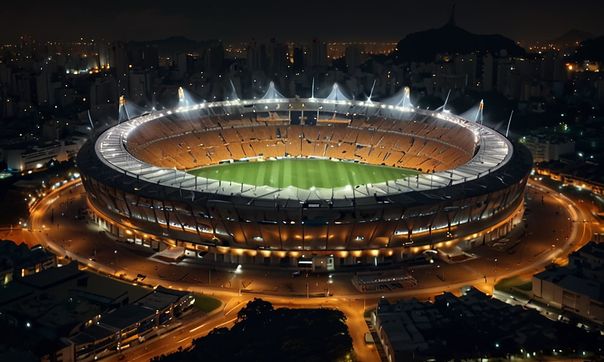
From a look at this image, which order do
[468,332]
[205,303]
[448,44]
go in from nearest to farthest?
1. [468,332]
2. [205,303]
3. [448,44]

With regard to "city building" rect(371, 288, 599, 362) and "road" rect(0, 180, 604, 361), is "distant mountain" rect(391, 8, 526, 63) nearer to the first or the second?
"road" rect(0, 180, 604, 361)

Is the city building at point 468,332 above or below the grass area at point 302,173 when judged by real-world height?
above

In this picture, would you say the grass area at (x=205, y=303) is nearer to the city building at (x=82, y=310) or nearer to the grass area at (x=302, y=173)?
the city building at (x=82, y=310)

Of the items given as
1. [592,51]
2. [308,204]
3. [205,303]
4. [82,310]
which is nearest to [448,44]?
[592,51]

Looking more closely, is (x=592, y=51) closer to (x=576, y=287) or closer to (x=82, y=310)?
(x=576, y=287)

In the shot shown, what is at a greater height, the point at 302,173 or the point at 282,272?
the point at 282,272

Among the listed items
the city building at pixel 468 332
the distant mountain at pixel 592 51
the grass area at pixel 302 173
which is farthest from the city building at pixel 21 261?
the distant mountain at pixel 592 51
